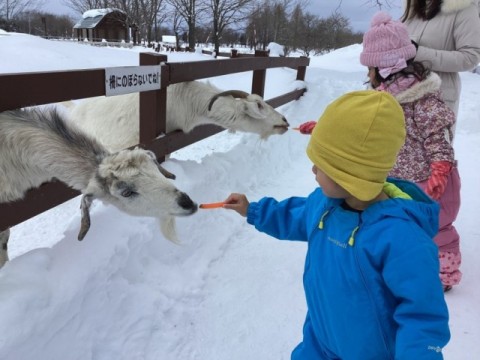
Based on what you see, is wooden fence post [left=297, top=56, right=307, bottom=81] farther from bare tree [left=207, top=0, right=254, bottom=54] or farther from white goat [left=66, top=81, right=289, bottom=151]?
bare tree [left=207, top=0, right=254, bottom=54]

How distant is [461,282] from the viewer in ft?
9.84

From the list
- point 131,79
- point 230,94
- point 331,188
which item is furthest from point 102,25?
point 331,188

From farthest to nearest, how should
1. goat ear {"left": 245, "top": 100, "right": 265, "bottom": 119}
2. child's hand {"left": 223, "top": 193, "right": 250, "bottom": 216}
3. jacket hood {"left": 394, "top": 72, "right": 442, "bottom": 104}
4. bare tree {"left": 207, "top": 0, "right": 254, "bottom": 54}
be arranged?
bare tree {"left": 207, "top": 0, "right": 254, "bottom": 54}
goat ear {"left": 245, "top": 100, "right": 265, "bottom": 119}
jacket hood {"left": 394, "top": 72, "right": 442, "bottom": 104}
child's hand {"left": 223, "top": 193, "right": 250, "bottom": 216}

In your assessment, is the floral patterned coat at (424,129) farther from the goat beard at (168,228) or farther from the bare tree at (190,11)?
the bare tree at (190,11)

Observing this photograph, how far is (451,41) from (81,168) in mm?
2643

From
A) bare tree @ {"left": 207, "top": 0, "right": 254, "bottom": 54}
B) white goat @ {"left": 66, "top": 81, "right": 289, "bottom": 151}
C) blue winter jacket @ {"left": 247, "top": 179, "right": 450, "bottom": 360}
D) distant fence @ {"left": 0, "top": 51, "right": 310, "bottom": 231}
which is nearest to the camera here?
blue winter jacket @ {"left": 247, "top": 179, "right": 450, "bottom": 360}

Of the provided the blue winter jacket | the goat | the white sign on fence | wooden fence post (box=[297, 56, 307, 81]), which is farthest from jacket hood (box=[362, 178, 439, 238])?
wooden fence post (box=[297, 56, 307, 81])

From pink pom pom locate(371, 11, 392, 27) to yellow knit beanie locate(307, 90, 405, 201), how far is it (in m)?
1.52

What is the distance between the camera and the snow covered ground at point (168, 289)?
2.10 m

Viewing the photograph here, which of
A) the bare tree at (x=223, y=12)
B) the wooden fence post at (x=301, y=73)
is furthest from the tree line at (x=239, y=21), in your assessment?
the wooden fence post at (x=301, y=73)

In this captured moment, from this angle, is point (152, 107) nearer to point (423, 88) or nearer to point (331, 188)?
point (423, 88)

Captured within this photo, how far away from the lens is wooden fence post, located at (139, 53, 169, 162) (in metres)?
3.63

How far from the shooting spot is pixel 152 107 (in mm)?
3688

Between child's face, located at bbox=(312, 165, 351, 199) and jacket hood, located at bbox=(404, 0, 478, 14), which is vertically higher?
jacket hood, located at bbox=(404, 0, 478, 14)
